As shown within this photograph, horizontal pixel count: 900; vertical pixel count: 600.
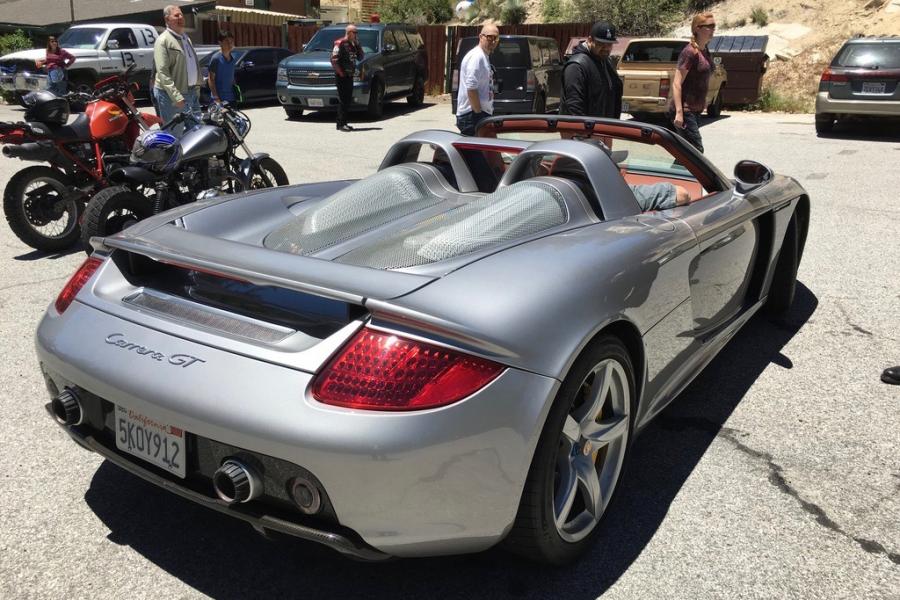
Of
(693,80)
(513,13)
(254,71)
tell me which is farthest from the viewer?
(513,13)

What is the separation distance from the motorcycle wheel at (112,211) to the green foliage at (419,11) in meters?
35.5

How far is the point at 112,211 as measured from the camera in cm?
563

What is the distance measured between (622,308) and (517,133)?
1842 mm

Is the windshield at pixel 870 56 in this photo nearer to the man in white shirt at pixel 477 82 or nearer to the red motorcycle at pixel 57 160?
the man in white shirt at pixel 477 82

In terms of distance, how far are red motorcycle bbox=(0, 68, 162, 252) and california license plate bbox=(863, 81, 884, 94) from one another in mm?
11811

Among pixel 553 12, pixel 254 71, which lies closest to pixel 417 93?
pixel 254 71

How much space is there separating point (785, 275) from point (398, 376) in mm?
3331

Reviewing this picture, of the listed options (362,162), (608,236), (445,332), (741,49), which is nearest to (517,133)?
(608,236)

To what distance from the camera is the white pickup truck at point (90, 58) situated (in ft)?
57.8

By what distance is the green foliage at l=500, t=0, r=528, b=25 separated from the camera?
117 ft

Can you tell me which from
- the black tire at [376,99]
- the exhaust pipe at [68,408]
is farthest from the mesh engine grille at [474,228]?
the black tire at [376,99]

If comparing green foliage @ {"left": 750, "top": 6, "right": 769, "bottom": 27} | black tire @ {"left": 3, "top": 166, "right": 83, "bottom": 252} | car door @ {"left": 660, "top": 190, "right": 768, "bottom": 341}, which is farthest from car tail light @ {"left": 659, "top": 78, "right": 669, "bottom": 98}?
green foliage @ {"left": 750, "top": 6, "right": 769, "bottom": 27}

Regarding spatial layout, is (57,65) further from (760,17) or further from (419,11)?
(419,11)

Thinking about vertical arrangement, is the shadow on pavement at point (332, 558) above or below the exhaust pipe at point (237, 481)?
below
